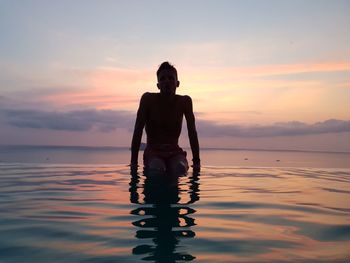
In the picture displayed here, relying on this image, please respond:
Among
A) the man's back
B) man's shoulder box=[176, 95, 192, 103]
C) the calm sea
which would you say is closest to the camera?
the calm sea

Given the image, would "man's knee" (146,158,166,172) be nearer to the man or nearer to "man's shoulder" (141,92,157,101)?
the man

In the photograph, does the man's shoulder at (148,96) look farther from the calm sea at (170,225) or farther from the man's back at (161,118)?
the calm sea at (170,225)

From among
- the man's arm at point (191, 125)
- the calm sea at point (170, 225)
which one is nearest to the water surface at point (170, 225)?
the calm sea at point (170, 225)

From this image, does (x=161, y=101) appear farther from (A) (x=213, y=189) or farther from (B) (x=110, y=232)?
(B) (x=110, y=232)

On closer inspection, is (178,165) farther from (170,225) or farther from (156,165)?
(170,225)

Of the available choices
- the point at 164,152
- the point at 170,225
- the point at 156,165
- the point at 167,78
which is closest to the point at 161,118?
the point at 164,152

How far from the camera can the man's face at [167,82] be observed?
6.88 meters

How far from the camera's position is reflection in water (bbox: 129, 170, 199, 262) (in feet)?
6.77

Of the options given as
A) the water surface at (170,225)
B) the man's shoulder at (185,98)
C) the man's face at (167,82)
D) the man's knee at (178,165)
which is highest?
the man's face at (167,82)

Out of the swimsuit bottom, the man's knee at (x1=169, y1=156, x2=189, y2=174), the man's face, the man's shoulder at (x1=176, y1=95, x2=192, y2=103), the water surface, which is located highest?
the man's face

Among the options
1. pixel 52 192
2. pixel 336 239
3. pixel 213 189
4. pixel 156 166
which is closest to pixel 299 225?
pixel 336 239

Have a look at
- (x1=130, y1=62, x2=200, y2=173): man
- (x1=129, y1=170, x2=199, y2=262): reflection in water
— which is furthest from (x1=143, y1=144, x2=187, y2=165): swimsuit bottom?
(x1=129, y1=170, x2=199, y2=262): reflection in water

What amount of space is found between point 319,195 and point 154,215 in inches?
109

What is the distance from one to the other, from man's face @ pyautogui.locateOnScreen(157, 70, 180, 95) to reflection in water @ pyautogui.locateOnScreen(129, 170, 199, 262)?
234cm
